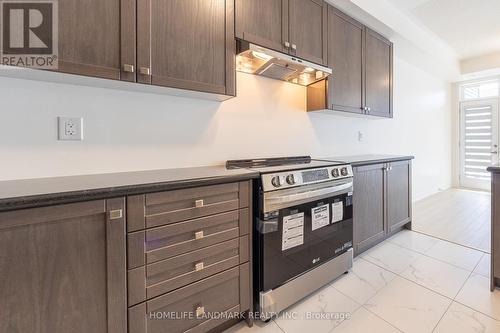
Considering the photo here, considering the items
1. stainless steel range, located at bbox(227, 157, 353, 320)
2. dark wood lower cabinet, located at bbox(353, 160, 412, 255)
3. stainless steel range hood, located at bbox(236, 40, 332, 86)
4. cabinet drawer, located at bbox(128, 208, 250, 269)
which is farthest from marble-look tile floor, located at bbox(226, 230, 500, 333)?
stainless steel range hood, located at bbox(236, 40, 332, 86)

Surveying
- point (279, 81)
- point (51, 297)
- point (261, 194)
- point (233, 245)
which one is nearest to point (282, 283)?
point (233, 245)

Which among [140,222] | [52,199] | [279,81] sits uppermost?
[279,81]

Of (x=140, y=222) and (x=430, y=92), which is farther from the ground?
(x=430, y=92)

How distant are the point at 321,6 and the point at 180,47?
1.47 m

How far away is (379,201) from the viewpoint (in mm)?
2393

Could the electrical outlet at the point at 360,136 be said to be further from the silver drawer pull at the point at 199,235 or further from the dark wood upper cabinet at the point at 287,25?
the silver drawer pull at the point at 199,235

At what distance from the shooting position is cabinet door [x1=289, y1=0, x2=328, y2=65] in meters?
1.88

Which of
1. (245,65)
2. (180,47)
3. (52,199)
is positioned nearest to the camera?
(52,199)

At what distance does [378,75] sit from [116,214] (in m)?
2.99

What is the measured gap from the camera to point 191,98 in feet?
5.61

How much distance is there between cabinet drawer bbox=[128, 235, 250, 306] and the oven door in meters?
0.16

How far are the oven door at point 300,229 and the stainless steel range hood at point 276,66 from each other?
951 millimetres

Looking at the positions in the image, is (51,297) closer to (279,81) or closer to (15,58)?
(15,58)

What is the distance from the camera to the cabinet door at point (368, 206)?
2148 mm
